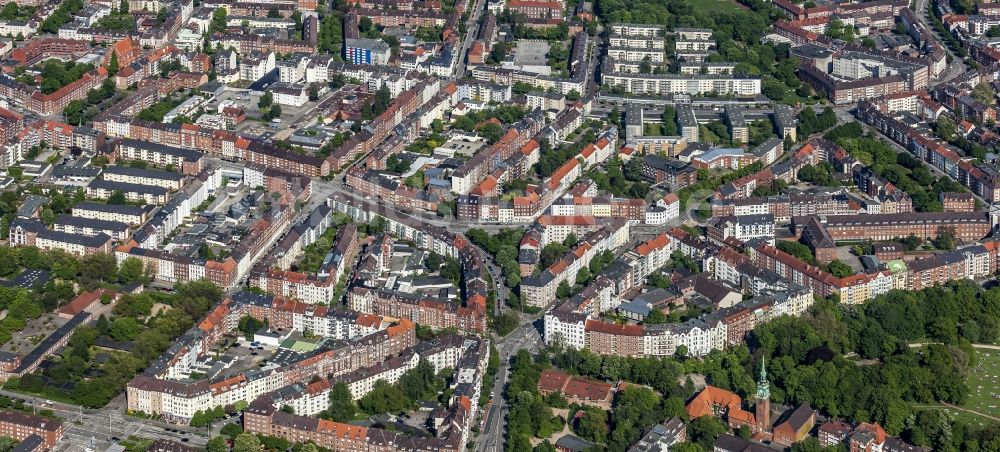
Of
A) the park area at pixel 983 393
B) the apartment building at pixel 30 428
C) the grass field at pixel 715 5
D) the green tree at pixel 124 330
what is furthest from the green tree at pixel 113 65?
the park area at pixel 983 393

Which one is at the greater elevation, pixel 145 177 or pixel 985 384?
pixel 145 177

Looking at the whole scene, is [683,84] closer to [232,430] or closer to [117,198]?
[117,198]

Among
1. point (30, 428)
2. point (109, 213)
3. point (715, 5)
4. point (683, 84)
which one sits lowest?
point (30, 428)

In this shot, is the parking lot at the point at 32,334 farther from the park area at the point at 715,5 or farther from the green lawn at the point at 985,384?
the park area at the point at 715,5

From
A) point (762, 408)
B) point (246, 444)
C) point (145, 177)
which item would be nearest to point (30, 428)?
point (246, 444)

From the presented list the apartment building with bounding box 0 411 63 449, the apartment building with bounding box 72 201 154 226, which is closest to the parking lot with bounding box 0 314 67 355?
the apartment building with bounding box 0 411 63 449

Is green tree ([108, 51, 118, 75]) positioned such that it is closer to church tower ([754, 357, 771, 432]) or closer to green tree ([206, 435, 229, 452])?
green tree ([206, 435, 229, 452])
